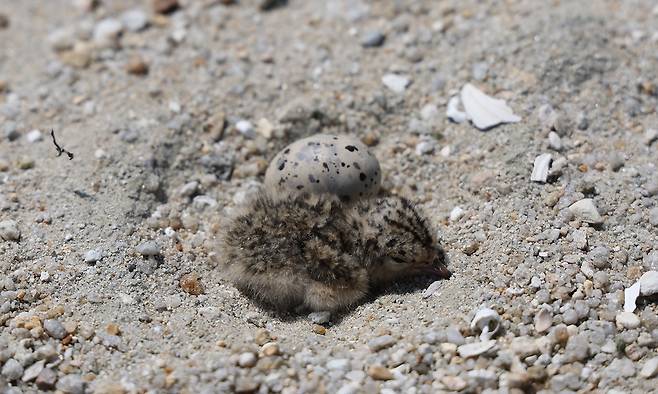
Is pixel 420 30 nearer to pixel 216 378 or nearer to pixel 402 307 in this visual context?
pixel 402 307

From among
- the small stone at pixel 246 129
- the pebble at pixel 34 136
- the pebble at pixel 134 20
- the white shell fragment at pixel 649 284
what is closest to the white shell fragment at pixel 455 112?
the small stone at pixel 246 129

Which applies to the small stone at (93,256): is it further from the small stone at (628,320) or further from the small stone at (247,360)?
the small stone at (628,320)

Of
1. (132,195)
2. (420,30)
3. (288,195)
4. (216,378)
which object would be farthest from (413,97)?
(216,378)

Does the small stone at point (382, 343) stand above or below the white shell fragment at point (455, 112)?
below

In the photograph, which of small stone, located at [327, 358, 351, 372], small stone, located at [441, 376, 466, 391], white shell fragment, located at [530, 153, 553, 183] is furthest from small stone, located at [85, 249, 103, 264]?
white shell fragment, located at [530, 153, 553, 183]

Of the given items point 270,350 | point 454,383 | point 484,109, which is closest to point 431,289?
point 454,383

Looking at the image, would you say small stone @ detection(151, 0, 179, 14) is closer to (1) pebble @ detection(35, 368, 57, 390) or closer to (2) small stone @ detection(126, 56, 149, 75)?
(2) small stone @ detection(126, 56, 149, 75)
